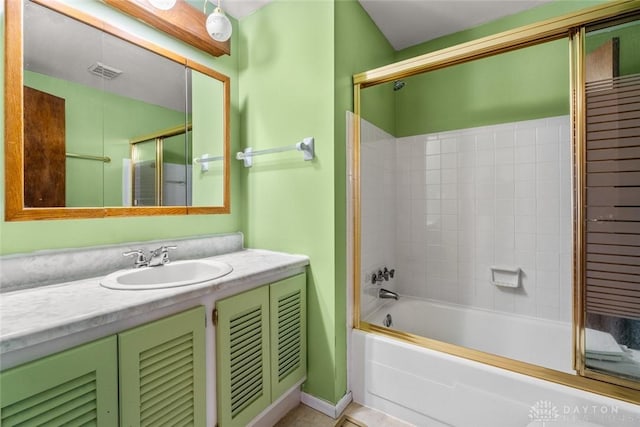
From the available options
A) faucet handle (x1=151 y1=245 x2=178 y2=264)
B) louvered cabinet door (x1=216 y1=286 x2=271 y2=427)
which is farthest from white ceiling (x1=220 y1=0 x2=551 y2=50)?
louvered cabinet door (x1=216 y1=286 x2=271 y2=427)

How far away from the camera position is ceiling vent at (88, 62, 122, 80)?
1283mm

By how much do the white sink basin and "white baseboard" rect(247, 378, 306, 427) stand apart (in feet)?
2.40

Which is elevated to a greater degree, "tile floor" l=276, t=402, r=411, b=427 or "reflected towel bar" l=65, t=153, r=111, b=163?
"reflected towel bar" l=65, t=153, r=111, b=163

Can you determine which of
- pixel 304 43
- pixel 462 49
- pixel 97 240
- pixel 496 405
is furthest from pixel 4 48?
pixel 496 405

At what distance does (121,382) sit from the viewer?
0.87 m

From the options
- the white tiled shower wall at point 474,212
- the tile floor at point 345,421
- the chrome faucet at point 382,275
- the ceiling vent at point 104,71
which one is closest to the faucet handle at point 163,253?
the ceiling vent at point 104,71

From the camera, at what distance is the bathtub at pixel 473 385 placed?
1.11 meters

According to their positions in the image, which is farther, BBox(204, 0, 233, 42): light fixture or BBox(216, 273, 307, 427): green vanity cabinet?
BBox(204, 0, 233, 42): light fixture

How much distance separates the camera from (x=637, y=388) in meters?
1.06

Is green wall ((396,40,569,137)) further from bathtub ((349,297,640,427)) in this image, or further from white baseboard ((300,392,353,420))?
white baseboard ((300,392,353,420))

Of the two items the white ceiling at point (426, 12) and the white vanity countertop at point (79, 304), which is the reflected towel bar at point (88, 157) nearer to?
the white vanity countertop at point (79, 304)

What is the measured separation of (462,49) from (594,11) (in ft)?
1.54

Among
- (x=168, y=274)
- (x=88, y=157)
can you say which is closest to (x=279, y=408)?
(x=168, y=274)

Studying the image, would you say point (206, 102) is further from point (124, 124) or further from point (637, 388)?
point (637, 388)
